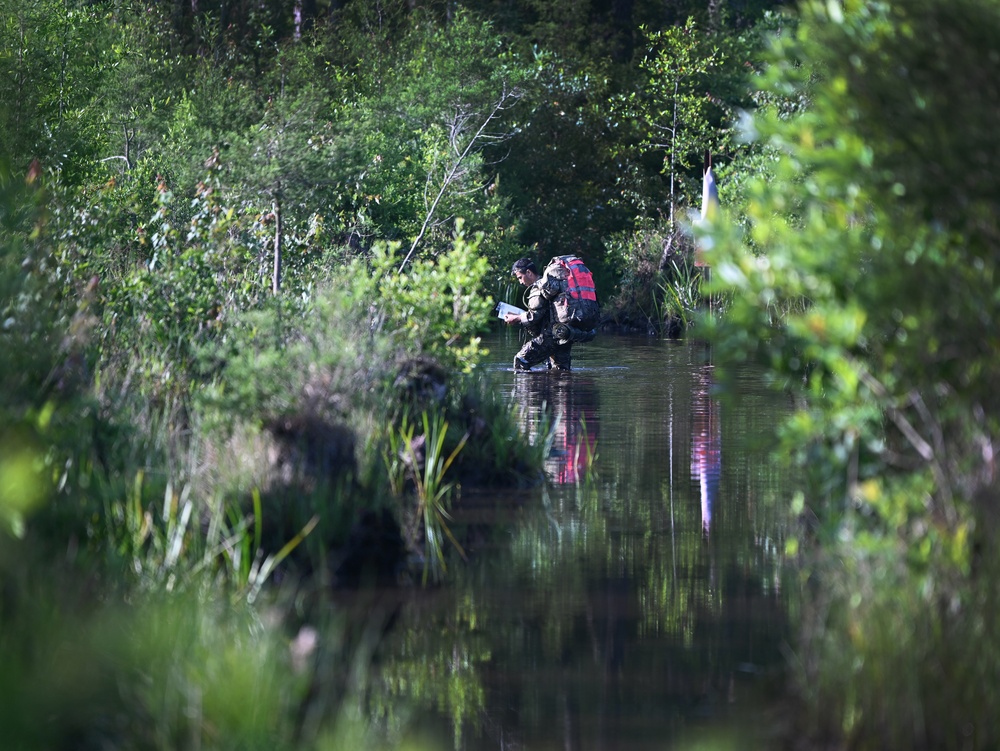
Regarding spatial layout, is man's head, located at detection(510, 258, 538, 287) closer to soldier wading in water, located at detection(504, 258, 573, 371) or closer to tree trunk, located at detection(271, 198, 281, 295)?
soldier wading in water, located at detection(504, 258, 573, 371)

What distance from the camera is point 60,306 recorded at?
9.43m

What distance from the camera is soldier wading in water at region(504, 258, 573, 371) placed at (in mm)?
19172

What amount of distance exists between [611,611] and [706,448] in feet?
18.4

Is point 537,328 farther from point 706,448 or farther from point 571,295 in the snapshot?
point 706,448

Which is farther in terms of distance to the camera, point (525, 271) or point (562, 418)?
point (525, 271)

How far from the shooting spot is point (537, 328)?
771 inches

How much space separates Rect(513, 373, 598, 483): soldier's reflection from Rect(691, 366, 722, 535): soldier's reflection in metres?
0.87

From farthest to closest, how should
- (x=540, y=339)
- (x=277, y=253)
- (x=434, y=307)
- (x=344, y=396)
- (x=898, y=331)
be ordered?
(x=540, y=339) < (x=277, y=253) < (x=434, y=307) < (x=344, y=396) < (x=898, y=331)

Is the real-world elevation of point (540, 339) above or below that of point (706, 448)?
above

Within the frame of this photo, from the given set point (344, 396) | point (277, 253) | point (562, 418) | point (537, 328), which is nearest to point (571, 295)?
point (537, 328)

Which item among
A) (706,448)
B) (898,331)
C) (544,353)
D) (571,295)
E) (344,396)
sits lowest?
(706,448)

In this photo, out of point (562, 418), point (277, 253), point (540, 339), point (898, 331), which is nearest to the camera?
point (898, 331)

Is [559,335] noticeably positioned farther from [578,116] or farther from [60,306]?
[578,116]

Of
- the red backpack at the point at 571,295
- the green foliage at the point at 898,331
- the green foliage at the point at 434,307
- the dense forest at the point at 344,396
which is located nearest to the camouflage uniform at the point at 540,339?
the red backpack at the point at 571,295
